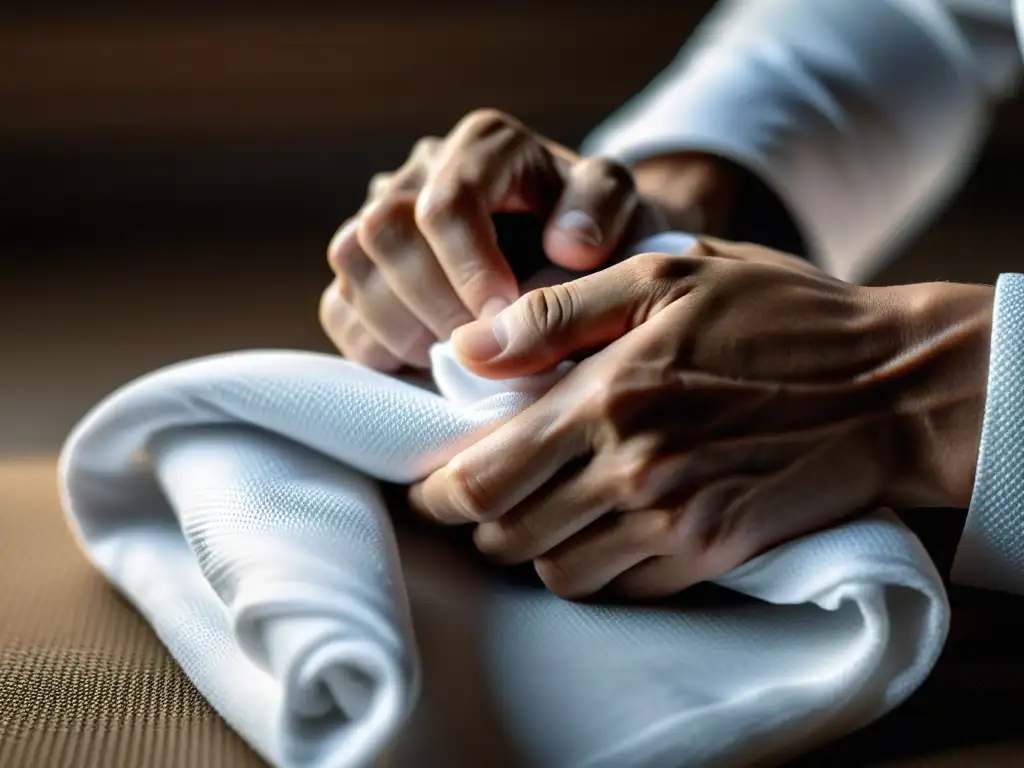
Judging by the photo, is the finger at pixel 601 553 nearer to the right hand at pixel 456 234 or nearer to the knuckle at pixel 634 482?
the knuckle at pixel 634 482

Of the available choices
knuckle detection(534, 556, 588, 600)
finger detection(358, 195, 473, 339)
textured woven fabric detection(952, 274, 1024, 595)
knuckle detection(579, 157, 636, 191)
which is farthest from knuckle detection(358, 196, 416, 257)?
textured woven fabric detection(952, 274, 1024, 595)

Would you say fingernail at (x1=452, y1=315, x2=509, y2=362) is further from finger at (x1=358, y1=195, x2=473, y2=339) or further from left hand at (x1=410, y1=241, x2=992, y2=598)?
finger at (x1=358, y1=195, x2=473, y2=339)

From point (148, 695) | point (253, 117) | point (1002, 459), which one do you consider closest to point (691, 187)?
point (1002, 459)

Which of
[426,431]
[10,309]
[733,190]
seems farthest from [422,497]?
[10,309]

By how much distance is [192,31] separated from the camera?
1607 millimetres

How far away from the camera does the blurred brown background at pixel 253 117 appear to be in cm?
147

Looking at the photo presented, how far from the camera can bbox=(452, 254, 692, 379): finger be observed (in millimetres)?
514

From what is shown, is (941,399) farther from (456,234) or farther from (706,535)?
(456,234)

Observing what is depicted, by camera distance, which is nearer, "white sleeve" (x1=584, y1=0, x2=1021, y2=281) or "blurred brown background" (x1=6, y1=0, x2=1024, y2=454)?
"white sleeve" (x1=584, y1=0, x2=1021, y2=281)

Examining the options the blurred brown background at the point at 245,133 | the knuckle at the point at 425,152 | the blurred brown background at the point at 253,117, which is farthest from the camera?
the blurred brown background at the point at 253,117

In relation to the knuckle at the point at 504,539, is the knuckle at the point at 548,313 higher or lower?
higher

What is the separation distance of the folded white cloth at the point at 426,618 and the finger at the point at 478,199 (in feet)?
0.18

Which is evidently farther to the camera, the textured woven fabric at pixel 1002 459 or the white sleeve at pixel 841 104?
the white sleeve at pixel 841 104

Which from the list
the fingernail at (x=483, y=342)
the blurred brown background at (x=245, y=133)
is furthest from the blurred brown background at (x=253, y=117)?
the fingernail at (x=483, y=342)
